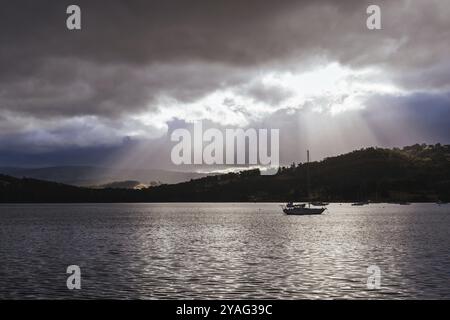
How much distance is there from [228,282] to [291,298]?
1081cm

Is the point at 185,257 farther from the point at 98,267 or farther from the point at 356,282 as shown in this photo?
the point at 356,282

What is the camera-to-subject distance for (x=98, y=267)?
71250mm

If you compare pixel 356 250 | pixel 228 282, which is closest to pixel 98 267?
pixel 228 282

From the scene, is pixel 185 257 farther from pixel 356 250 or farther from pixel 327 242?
pixel 327 242

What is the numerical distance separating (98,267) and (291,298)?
32891 millimetres

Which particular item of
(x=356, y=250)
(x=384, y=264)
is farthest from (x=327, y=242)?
(x=384, y=264)

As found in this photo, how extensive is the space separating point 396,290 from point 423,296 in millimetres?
3315

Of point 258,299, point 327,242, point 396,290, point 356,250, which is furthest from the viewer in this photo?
point 327,242

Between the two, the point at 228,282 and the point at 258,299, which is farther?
the point at 228,282

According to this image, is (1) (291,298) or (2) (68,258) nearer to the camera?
(1) (291,298)

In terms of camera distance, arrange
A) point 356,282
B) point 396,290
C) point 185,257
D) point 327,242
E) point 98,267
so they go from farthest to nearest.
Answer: point 327,242
point 185,257
point 98,267
point 356,282
point 396,290

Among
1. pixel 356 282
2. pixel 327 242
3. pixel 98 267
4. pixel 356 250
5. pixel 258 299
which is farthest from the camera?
pixel 327 242

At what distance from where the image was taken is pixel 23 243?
11488cm
